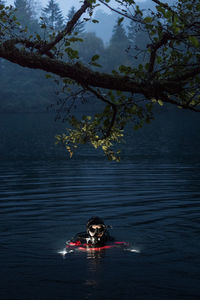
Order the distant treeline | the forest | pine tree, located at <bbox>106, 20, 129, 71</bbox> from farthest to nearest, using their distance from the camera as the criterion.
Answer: pine tree, located at <bbox>106, 20, 129, 71</bbox>, the distant treeline, the forest

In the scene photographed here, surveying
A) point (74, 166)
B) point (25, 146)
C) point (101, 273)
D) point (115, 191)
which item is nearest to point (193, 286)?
point (101, 273)

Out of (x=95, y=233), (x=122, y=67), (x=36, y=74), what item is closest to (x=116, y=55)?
(x=36, y=74)

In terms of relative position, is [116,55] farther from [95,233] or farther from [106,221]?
[95,233]

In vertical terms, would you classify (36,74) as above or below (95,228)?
above

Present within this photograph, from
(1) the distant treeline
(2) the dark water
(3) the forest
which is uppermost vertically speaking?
(1) the distant treeline

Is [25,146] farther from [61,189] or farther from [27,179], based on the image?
[61,189]

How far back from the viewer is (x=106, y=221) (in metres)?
18.7

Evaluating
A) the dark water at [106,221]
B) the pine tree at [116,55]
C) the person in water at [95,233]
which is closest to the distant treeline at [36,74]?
the pine tree at [116,55]

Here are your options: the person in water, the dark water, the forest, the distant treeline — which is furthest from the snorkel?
the distant treeline

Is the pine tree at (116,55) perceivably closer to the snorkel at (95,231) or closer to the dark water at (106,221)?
the dark water at (106,221)

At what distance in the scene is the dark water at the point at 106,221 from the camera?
11.4 metres

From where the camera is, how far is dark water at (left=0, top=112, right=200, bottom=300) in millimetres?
11406

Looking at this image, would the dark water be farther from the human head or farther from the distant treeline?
the distant treeline

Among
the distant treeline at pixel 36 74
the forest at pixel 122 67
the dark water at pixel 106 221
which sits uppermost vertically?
the distant treeline at pixel 36 74
